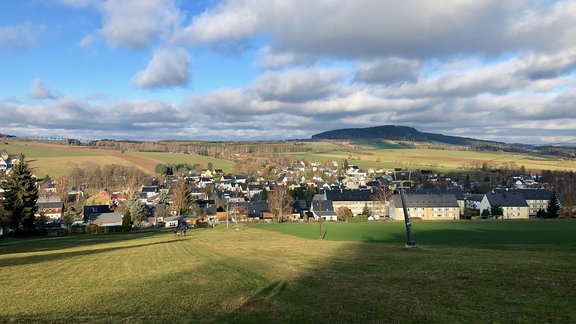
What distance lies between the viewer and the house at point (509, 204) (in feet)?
309

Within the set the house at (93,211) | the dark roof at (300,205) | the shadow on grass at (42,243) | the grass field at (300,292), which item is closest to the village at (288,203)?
the house at (93,211)

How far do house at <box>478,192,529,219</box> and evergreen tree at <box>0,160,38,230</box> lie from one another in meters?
91.5

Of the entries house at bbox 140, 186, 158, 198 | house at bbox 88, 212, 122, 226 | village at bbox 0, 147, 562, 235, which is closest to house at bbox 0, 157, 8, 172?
village at bbox 0, 147, 562, 235

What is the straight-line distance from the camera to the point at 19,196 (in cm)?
4869

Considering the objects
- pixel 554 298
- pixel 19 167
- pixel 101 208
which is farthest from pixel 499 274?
pixel 101 208

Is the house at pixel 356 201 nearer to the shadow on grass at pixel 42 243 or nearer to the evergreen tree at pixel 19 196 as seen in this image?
the shadow on grass at pixel 42 243

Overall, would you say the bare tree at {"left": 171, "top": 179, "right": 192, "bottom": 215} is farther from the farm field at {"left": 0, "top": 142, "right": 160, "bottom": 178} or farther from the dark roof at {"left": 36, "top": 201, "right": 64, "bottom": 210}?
the farm field at {"left": 0, "top": 142, "right": 160, "bottom": 178}

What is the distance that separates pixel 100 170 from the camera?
13262cm

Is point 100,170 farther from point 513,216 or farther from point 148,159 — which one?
point 513,216

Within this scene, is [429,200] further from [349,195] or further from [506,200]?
[349,195]

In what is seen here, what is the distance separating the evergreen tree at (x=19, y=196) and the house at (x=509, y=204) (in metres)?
91.5

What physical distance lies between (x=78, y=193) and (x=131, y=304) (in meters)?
122

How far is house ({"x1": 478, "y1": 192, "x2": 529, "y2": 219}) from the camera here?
9412cm

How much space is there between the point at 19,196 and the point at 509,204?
98187 mm
